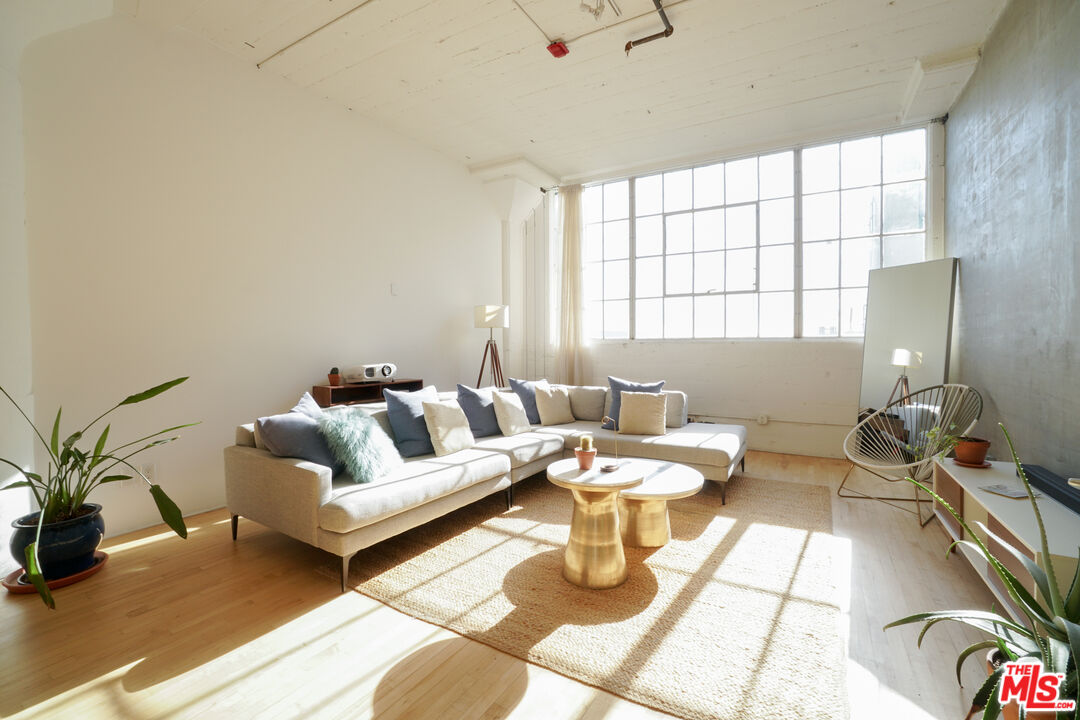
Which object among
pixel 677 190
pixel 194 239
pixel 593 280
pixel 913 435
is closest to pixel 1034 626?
pixel 913 435

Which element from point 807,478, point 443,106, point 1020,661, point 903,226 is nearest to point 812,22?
point 903,226

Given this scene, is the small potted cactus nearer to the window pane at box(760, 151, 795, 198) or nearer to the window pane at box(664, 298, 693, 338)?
the window pane at box(664, 298, 693, 338)

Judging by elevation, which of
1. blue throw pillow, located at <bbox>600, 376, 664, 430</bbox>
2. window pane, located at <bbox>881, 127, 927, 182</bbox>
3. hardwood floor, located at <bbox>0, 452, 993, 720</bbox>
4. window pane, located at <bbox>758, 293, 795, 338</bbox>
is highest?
window pane, located at <bbox>881, 127, 927, 182</bbox>

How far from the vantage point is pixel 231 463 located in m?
2.82

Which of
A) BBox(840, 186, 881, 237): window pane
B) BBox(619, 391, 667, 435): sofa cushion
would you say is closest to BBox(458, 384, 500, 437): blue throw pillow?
BBox(619, 391, 667, 435): sofa cushion

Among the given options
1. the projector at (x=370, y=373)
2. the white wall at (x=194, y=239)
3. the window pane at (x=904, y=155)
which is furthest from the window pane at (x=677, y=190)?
the projector at (x=370, y=373)

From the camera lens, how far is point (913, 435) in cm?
399

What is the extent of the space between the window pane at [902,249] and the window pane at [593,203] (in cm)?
318

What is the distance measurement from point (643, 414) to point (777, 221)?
9.72 ft

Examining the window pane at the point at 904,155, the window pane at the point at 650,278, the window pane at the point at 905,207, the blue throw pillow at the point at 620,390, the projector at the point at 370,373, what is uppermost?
the window pane at the point at 904,155

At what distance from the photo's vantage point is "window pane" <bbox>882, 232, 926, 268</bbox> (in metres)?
4.77

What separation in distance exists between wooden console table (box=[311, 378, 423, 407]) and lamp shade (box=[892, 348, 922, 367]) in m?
4.33

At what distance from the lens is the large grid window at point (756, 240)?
16.2 feet

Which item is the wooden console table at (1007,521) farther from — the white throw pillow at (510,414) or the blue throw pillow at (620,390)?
the white throw pillow at (510,414)
